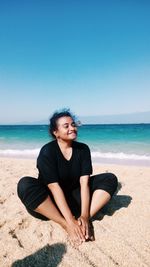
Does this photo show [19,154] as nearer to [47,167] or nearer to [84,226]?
[47,167]

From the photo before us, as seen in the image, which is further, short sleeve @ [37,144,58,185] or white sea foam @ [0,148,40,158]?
white sea foam @ [0,148,40,158]

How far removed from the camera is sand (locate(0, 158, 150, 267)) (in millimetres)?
2986

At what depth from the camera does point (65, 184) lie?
13.1 feet

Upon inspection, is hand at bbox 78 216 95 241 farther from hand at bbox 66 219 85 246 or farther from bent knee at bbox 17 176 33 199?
bent knee at bbox 17 176 33 199

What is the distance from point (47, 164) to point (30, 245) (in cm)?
100

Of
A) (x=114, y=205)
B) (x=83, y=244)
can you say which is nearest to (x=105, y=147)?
(x=114, y=205)

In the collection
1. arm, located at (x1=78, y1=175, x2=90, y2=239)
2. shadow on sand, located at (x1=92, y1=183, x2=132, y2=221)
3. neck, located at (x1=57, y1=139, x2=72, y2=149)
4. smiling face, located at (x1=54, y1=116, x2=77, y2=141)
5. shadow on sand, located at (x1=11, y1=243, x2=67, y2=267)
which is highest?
smiling face, located at (x1=54, y1=116, x2=77, y2=141)

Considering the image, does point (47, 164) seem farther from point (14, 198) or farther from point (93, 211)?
point (14, 198)

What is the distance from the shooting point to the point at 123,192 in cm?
550

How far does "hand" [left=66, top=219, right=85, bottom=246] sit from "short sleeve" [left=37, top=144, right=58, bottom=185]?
0.58 meters

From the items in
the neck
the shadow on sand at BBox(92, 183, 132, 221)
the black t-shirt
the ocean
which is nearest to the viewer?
the black t-shirt

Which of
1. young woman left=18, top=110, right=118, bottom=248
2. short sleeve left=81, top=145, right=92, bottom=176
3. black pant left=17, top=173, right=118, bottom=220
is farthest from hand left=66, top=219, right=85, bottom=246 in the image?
short sleeve left=81, top=145, right=92, bottom=176

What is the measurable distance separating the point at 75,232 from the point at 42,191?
26.8 inches

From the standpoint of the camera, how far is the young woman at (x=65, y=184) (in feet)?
11.9
